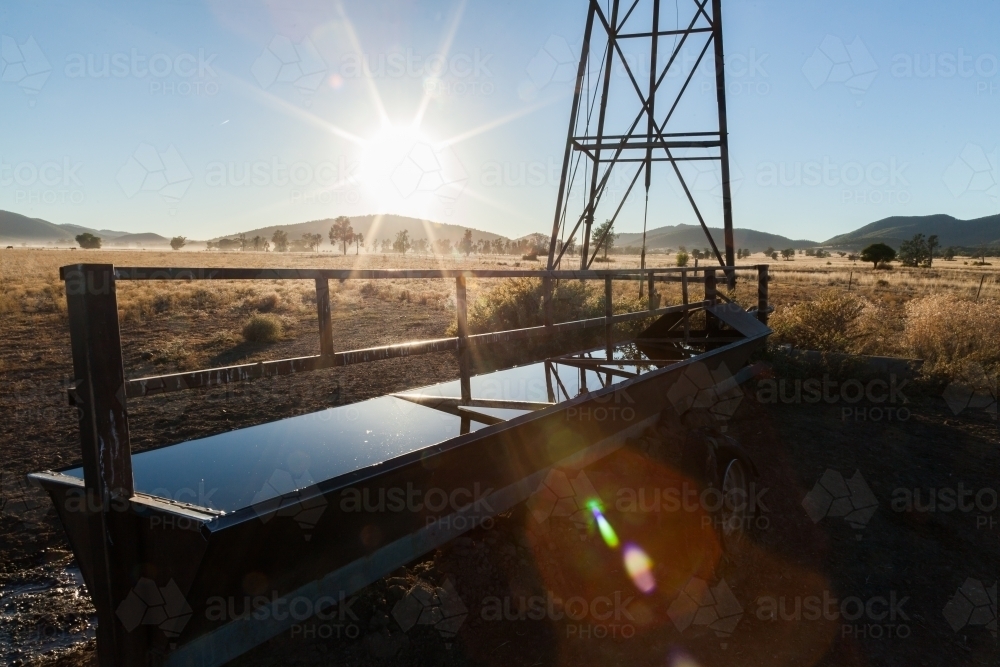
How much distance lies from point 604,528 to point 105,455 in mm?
2692

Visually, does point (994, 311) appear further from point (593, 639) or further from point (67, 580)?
point (67, 580)

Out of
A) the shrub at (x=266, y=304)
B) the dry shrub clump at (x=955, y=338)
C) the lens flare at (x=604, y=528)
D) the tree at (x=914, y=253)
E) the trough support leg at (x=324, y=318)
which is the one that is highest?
the tree at (x=914, y=253)

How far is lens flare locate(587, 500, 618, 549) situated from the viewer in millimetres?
3582

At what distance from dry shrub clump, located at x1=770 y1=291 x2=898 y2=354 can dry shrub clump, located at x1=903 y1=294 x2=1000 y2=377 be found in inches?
20.9

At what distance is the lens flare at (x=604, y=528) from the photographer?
3.58 metres

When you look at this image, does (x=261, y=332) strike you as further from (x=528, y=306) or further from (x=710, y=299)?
(x=710, y=299)

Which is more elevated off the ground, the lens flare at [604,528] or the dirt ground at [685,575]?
the lens flare at [604,528]

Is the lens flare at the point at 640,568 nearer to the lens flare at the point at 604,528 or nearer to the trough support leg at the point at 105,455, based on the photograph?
the lens flare at the point at 604,528

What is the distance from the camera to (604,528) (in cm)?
366

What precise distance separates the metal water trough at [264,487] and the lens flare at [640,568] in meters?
0.63

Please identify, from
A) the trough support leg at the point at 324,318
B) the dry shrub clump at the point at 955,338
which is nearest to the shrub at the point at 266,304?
the dry shrub clump at the point at 955,338

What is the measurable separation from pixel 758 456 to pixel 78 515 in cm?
496

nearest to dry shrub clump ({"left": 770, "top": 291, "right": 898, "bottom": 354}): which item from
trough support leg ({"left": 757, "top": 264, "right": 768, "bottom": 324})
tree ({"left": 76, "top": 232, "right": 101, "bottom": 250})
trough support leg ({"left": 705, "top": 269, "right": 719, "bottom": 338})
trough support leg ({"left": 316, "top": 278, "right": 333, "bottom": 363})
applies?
trough support leg ({"left": 757, "top": 264, "right": 768, "bottom": 324})

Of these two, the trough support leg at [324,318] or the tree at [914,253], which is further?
the tree at [914,253]
